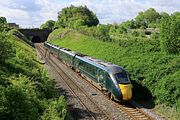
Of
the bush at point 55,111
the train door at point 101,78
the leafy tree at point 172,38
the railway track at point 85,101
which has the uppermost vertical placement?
the leafy tree at point 172,38

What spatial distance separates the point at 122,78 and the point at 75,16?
10209 centimetres

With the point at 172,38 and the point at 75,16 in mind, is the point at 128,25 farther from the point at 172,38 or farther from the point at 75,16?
the point at 172,38

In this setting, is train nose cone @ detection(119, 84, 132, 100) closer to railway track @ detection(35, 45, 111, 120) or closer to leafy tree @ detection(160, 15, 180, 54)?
railway track @ detection(35, 45, 111, 120)

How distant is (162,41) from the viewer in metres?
33.9

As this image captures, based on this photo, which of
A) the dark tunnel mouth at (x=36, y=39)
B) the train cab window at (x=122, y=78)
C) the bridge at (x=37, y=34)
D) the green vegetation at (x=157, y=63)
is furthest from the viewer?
the dark tunnel mouth at (x=36, y=39)

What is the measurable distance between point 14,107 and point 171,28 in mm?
20315

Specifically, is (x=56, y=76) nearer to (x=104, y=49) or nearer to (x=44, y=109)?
(x=104, y=49)

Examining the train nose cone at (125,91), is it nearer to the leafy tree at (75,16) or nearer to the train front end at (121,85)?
the train front end at (121,85)

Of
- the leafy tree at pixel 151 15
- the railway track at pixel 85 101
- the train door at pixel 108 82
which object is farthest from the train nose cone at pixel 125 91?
the leafy tree at pixel 151 15

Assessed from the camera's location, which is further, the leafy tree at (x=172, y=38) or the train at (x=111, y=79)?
the leafy tree at (x=172, y=38)

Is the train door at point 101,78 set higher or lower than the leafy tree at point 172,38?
lower

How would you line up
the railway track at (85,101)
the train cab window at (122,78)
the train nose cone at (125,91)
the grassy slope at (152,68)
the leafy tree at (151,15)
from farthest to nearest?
the leafy tree at (151,15), the train cab window at (122,78), the train nose cone at (125,91), the grassy slope at (152,68), the railway track at (85,101)

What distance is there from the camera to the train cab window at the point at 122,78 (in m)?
26.3

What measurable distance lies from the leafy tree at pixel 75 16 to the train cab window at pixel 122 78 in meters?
87.8
